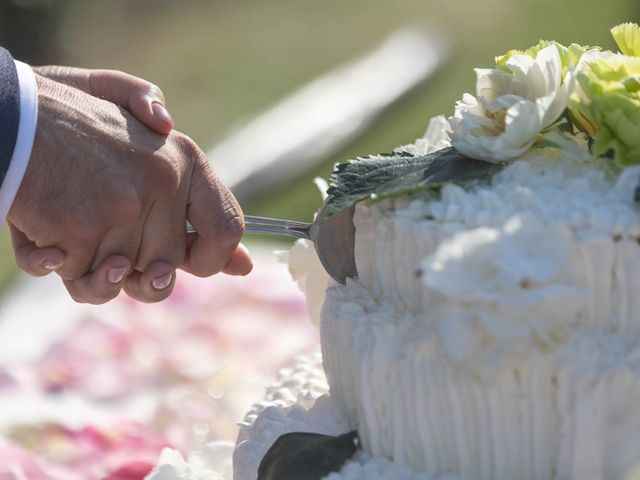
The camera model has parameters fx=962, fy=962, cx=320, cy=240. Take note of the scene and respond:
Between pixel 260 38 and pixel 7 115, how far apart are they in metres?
3.23

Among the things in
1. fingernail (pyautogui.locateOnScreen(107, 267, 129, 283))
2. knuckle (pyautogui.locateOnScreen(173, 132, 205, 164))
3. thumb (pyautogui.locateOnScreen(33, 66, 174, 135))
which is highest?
thumb (pyautogui.locateOnScreen(33, 66, 174, 135))

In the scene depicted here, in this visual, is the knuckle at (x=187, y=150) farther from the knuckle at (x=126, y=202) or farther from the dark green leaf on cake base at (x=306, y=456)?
the dark green leaf on cake base at (x=306, y=456)

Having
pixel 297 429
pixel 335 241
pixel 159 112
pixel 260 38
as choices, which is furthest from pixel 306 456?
pixel 260 38

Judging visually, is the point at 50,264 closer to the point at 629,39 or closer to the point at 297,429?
the point at 297,429

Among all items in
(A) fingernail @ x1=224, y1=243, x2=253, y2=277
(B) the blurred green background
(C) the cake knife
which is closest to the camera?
(C) the cake knife

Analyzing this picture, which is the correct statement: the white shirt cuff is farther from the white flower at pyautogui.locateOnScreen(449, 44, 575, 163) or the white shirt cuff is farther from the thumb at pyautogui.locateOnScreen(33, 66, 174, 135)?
the white flower at pyautogui.locateOnScreen(449, 44, 575, 163)

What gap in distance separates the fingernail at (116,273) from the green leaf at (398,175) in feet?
0.92

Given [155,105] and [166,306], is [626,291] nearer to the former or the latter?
[155,105]

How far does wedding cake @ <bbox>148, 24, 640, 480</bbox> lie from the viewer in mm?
812

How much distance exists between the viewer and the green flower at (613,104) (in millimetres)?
875

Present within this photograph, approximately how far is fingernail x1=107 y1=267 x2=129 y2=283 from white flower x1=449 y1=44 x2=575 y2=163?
1.34ft

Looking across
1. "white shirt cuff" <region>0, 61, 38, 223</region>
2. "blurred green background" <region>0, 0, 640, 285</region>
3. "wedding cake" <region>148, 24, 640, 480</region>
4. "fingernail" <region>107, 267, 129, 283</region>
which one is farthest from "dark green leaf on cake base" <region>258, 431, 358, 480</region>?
"blurred green background" <region>0, 0, 640, 285</region>

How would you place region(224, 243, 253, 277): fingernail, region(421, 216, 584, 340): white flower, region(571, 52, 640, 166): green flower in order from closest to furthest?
region(421, 216, 584, 340): white flower
region(571, 52, 640, 166): green flower
region(224, 243, 253, 277): fingernail

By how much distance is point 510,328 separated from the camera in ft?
2.64
